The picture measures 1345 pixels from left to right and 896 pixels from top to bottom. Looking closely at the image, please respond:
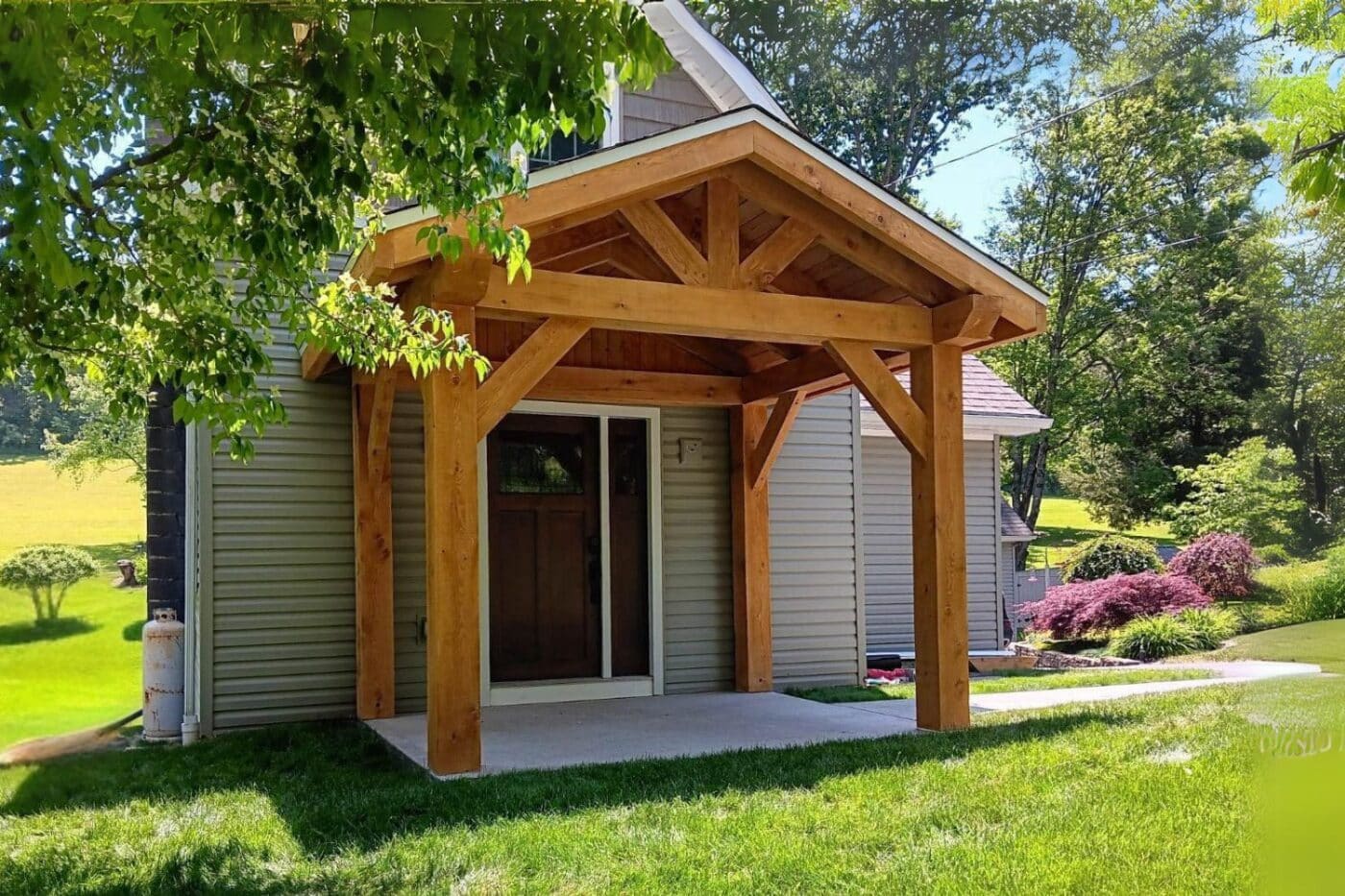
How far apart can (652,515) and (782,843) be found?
13.5 ft

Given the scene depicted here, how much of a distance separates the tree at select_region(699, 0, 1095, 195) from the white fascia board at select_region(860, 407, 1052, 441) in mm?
11384

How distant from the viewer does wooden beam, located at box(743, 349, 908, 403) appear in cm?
652

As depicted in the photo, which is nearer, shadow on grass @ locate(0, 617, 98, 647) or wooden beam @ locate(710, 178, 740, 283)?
wooden beam @ locate(710, 178, 740, 283)

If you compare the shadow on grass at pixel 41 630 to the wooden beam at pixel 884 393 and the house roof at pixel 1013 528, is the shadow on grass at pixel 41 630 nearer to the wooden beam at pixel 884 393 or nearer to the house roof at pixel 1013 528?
the wooden beam at pixel 884 393

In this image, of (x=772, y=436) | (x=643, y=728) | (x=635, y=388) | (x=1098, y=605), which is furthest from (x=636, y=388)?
(x=1098, y=605)

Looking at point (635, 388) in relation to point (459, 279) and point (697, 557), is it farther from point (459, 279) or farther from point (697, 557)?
point (459, 279)

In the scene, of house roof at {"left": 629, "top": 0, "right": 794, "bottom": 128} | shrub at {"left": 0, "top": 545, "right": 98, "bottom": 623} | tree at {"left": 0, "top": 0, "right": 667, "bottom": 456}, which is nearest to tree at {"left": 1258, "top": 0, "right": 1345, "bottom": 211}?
tree at {"left": 0, "top": 0, "right": 667, "bottom": 456}

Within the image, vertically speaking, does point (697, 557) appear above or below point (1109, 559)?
above

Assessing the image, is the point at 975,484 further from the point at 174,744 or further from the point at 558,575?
the point at 174,744

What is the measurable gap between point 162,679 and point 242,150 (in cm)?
469

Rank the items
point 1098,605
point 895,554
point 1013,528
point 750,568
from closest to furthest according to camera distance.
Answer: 1. point 750,568
2. point 895,554
3. point 1098,605
4. point 1013,528

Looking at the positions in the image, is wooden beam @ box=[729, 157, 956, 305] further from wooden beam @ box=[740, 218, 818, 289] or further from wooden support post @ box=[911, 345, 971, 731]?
wooden support post @ box=[911, 345, 971, 731]

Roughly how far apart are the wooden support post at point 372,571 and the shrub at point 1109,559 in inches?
380

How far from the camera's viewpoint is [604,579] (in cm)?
722
